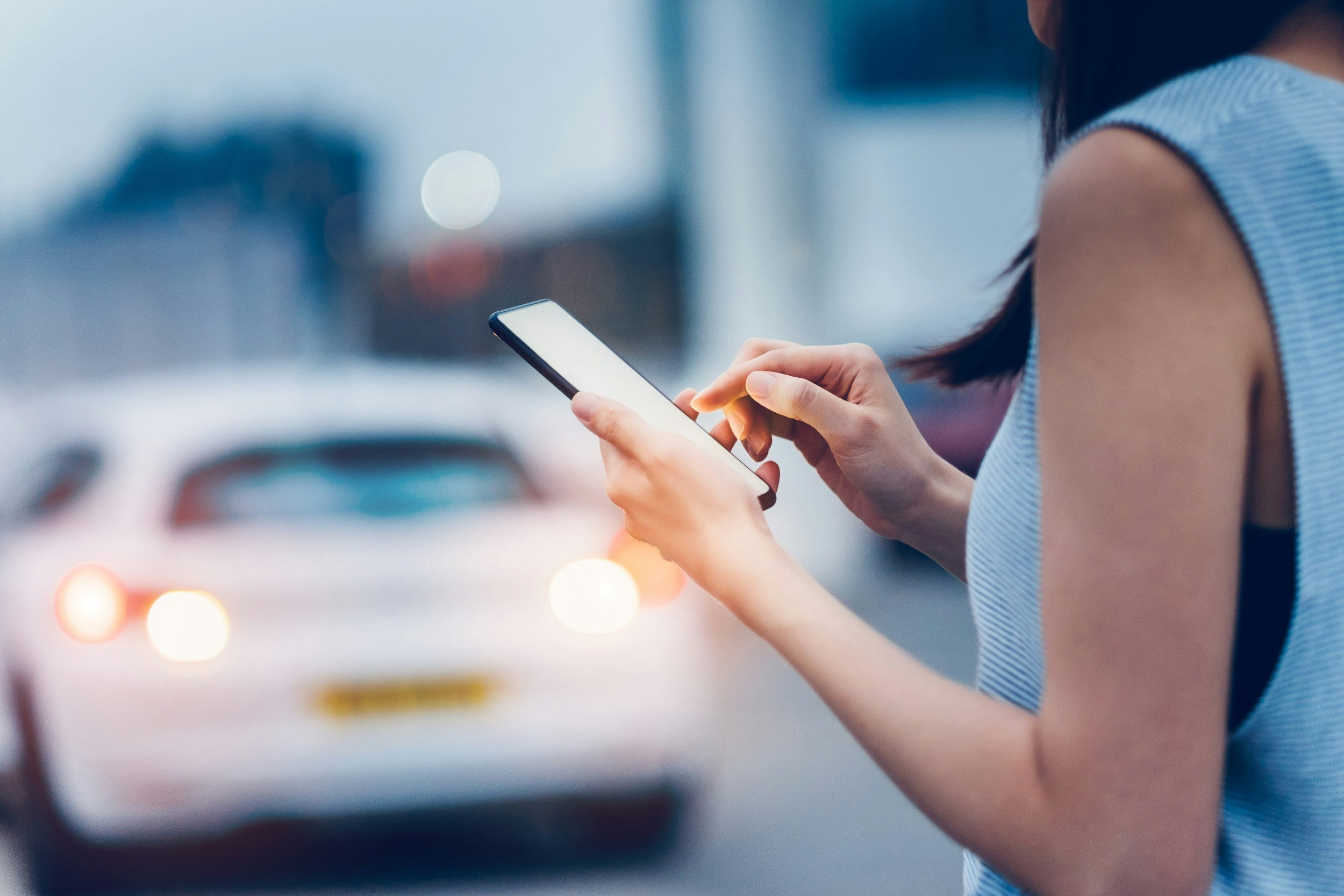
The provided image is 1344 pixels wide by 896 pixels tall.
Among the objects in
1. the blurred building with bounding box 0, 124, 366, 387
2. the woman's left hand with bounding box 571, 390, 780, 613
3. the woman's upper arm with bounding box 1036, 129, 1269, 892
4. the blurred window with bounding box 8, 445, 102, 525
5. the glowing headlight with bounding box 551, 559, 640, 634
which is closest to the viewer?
the woman's upper arm with bounding box 1036, 129, 1269, 892

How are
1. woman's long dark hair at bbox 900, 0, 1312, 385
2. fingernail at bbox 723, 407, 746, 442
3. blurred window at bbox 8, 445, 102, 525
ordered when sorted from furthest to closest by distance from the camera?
blurred window at bbox 8, 445, 102, 525 → fingernail at bbox 723, 407, 746, 442 → woman's long dark hair at bbox 900, 0, 1312, 385

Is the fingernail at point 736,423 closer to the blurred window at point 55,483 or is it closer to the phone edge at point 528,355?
the phone edge at point 528,355

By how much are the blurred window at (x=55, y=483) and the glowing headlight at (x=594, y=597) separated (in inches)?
61.3

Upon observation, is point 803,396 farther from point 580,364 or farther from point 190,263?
point 190,263

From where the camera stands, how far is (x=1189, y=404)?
749 millimetres

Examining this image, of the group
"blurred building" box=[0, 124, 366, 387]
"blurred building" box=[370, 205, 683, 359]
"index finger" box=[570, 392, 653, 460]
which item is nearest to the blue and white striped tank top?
"index finger" box=[570, 392, 653, 460]

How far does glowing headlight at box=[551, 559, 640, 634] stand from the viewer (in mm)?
3783

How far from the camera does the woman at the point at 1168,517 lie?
0.76 m

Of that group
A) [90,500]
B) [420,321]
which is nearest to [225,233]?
[420,321]

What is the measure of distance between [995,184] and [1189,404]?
10.9 meters

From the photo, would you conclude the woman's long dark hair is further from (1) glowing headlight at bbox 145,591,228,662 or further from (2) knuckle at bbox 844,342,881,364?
(1) glowing headlight at bbox 145,591,228,662

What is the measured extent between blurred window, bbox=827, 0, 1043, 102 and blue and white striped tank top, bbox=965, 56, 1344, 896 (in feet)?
32.5

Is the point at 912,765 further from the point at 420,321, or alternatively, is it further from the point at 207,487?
the point at 420,321

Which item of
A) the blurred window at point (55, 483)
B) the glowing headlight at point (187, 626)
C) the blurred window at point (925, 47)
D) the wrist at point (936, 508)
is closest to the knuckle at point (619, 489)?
the wrist at point (936, 508)
